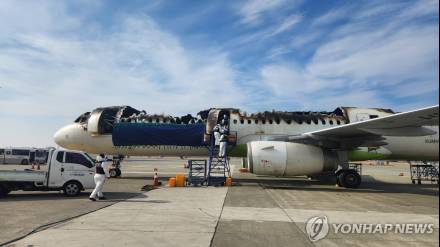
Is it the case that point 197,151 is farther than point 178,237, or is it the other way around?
point 197,151

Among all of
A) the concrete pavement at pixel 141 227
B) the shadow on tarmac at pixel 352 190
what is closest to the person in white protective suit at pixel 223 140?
the shadow on tarmac at pixel 352 190

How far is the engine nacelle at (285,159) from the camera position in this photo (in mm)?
15039

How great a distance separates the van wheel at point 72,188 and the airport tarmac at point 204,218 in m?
0.27

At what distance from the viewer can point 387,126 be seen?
1344 cm

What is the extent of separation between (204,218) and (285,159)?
25.0 feet

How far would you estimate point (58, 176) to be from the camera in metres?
12.3

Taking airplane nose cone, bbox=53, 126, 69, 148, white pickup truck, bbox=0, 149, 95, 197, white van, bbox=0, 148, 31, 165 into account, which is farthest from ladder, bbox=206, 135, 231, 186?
airplane nose cone, bbox=53, 126, 69, 148

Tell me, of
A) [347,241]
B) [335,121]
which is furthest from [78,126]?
[347,241]

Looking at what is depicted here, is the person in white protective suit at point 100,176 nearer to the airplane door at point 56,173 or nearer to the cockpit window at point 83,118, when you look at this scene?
the airplane door at point 56,173

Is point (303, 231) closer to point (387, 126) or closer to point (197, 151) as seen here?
point (387, 126)

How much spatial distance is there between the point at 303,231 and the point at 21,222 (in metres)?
5.97

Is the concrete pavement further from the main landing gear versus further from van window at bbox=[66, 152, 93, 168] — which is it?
the main landing gear

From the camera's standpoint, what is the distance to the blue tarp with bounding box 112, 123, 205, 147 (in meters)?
18.0

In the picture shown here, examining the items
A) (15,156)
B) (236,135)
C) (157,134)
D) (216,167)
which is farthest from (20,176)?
(236,135)
